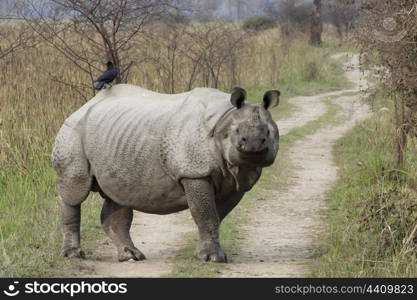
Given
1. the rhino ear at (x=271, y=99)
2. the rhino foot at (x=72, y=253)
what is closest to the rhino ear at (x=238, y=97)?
the rhino ear at (x=271, y=99)

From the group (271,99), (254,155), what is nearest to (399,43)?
(271,99)

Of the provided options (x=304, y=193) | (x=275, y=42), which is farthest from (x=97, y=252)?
(x=275, y=42)

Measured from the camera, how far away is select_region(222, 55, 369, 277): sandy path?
6.89 metres

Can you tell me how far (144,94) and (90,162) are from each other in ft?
2.26

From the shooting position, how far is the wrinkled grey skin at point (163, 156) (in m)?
6.61

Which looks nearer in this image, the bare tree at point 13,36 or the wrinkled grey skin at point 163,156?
the wrinkled grey skin at point 163,156

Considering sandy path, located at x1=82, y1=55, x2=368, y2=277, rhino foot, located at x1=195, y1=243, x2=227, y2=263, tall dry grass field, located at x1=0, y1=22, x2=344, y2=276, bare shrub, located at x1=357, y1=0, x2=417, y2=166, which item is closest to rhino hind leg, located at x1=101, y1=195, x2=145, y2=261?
sandy path, located at x1=82, y1=55, x2=368, y2=277

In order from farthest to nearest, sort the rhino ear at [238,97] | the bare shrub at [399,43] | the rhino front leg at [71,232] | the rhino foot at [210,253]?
the rhino front leg at [71,232]
the bare shrub at [399,43]
the rhino foot at [210,253]
the rhino ear at [238,97]

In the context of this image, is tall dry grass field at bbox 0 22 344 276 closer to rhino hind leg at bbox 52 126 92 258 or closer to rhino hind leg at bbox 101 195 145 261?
rhino hind leg at bbox 52 126 92 258

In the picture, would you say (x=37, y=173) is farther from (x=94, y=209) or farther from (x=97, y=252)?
(x=97, y=252)

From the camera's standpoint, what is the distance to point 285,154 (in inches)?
519

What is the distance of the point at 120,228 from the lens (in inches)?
291

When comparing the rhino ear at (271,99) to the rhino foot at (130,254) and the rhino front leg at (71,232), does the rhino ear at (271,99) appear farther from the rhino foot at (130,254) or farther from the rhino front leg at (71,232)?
the rhino front leg at (71,232)

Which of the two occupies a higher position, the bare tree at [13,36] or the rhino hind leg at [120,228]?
the bare tree at [13,36]
